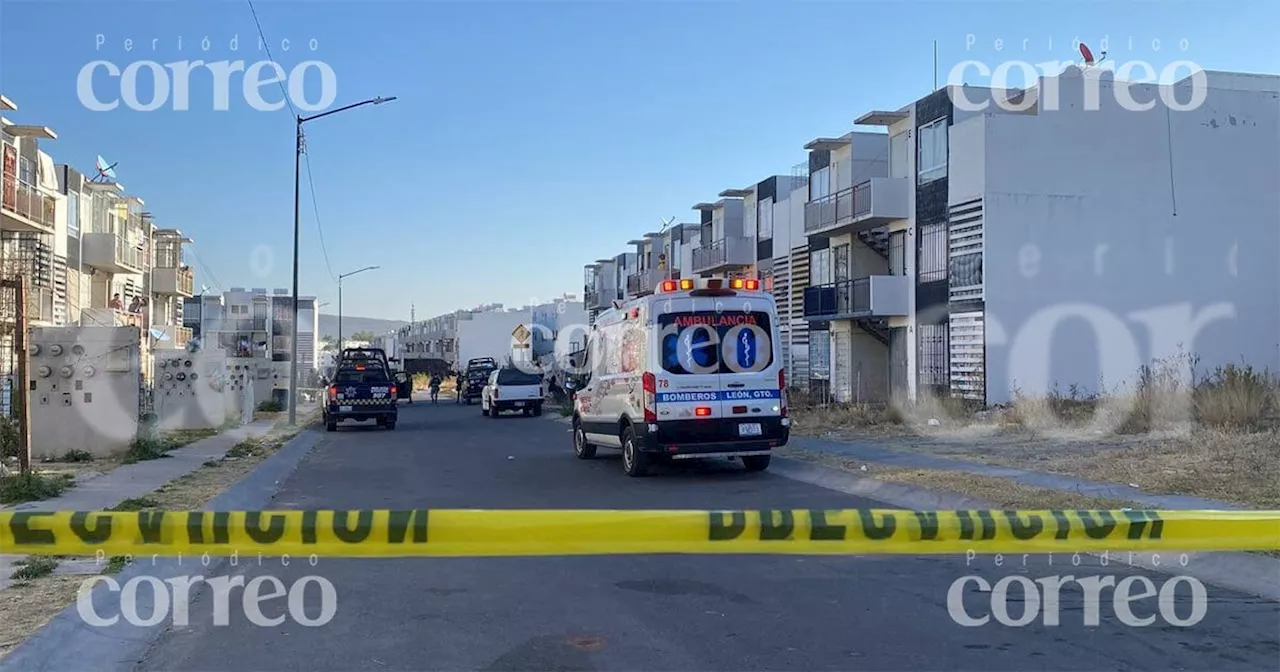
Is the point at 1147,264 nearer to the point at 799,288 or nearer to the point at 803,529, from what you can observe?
the point at 799,288

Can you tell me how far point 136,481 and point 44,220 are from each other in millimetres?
22396

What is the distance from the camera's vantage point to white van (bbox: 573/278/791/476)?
14.5 m

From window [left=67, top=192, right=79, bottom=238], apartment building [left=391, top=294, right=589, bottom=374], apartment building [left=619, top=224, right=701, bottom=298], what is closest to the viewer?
window [left=67, top=192, right=79, bottom=238]

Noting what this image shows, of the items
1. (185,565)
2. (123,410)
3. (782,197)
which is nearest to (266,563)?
(185,565)

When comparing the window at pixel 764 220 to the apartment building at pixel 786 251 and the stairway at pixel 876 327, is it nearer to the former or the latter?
the apartment building at pixel 786 251

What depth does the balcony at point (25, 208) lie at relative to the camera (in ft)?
96.0

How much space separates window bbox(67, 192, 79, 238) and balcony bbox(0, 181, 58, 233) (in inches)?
177

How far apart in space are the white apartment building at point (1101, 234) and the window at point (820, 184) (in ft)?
26.4

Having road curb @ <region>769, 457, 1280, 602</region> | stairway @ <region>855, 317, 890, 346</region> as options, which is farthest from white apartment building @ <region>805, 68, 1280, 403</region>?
road curb @ <region>769, 457, 1280, 602</region>

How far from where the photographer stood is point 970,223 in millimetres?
28469

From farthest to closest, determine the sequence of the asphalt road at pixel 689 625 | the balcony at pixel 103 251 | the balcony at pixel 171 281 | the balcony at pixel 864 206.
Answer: the balcony at pixel 171 281
the balcony at pixel 103 251
the balcony at pixel 864 206
the asphalt road at pixel 689 625

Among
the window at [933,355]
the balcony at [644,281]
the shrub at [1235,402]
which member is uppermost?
the balcony at [644,281]

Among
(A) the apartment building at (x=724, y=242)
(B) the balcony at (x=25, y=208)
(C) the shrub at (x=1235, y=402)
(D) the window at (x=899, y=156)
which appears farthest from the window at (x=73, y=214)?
(C) the shrub at (x=1235, y=402)

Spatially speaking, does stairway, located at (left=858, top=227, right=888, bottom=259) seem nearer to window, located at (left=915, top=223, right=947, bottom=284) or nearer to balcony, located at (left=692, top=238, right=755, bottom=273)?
window, located at (left=915, top=223, right=947, bottom=284)
